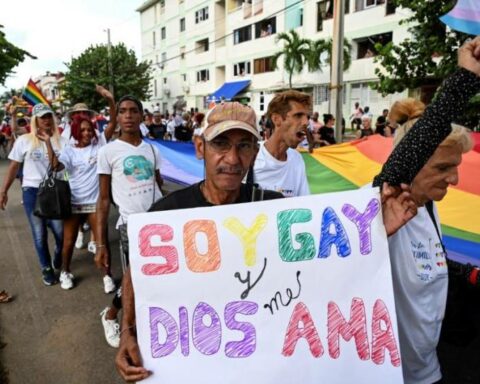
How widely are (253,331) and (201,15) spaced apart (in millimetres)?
40736

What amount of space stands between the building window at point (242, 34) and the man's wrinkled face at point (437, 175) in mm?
32854

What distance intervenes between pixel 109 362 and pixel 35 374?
509mm

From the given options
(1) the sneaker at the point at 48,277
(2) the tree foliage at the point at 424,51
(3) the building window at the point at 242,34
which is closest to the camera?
(1) the sneaker at the point at 48,277

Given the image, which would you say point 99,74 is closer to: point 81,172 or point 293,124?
point 81,172

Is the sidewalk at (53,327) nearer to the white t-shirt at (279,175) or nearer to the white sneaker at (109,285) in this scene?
the white sneaker at (109,285)

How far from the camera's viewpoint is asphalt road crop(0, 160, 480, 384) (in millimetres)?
2973

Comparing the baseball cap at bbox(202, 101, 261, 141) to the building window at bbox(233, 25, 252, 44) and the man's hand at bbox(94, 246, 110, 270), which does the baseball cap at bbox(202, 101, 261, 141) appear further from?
the building window at bbox(233, 25, 252, 44)

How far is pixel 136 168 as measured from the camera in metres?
3.43

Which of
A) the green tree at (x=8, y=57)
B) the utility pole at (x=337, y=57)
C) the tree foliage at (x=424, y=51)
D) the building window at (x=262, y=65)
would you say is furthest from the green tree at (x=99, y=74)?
the tree foliage at (x=424, y=51)

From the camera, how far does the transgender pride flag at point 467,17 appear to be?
2.13 meters

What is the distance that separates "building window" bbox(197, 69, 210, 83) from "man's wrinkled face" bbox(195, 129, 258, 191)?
124ft

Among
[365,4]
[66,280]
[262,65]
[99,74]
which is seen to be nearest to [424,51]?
[66,280]

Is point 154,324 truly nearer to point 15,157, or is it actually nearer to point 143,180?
point 143,180

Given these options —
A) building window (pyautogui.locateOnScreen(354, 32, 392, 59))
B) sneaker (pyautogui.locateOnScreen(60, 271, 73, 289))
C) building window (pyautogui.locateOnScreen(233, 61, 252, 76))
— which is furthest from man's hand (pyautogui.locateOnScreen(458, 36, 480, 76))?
building window (pyautogui.locateOnScreen(233, 61, 252, 76))
